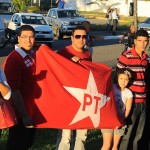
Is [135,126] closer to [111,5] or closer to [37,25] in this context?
[37,25]

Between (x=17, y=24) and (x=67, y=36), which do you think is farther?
(x=67, y=36)

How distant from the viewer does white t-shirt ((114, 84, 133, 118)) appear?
6.07 metres

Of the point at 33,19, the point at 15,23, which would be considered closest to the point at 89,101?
the point at 33,19

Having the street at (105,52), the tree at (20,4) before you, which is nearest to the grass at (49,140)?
the street at (105,52)

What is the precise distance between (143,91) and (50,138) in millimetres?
2074

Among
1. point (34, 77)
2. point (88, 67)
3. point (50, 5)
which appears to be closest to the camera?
point (34, 77)

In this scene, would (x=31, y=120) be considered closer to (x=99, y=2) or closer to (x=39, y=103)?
(x=39, y=103)

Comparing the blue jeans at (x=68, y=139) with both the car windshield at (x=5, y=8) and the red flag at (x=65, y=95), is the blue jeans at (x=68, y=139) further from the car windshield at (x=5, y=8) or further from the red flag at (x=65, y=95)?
the car windshield at (x=5, y=8)

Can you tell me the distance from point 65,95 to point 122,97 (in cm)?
107

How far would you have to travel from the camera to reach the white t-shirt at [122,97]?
6074 millimetres

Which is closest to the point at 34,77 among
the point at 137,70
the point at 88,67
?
the point at 88,67

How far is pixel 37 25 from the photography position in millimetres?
24688

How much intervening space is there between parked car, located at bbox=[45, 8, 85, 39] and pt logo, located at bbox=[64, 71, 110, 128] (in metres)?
24.6

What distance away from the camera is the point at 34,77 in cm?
516
